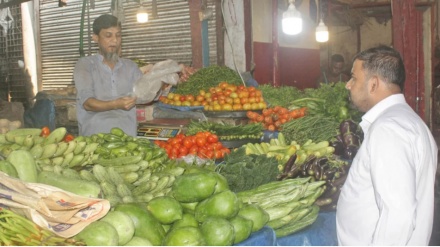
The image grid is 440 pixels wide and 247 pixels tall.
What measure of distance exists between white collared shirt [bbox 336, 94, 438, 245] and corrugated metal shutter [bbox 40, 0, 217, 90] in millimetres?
6086

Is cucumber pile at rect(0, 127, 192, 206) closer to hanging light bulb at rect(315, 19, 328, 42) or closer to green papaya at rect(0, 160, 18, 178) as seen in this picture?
green papaya at rect(0, 160, 18, 178)

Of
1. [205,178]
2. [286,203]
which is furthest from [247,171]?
[205,178]

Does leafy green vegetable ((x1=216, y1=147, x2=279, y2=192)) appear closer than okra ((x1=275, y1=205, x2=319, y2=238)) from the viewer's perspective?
No

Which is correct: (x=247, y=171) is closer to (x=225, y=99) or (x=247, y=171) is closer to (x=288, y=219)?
(x=288, y=219)

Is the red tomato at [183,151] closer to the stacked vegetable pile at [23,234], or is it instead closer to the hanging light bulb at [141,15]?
the stacked vegetable pile at [23,234]

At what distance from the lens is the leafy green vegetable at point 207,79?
734cm

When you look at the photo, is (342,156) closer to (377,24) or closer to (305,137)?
(305,137)

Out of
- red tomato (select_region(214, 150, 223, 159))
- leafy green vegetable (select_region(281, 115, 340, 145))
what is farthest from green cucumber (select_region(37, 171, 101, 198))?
leafy green vegetable (select_region(281, 115, 340, 145))

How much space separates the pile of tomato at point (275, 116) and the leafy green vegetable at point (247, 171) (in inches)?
99.8

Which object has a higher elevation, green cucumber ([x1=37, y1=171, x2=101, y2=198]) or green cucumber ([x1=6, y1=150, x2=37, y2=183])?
green cucumber ([x1=6, y1=150, x2=37, y2=183])

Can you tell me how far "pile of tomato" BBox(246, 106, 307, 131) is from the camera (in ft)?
21.0

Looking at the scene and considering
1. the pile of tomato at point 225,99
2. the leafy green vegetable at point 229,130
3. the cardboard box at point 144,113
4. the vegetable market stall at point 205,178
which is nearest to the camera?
the vegetable market stall at point 205,178

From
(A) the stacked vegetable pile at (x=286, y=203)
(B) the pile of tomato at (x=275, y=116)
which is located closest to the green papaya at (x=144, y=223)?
(A) the stacked vegetable pile at (x=286, y=203)

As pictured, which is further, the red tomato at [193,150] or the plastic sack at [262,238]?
the red tomato at [193,150]
